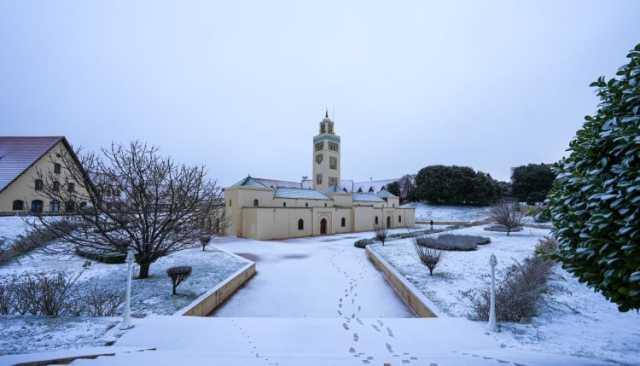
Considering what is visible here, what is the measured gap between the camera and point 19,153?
22469mm

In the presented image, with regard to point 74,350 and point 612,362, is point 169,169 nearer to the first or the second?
point 74,350

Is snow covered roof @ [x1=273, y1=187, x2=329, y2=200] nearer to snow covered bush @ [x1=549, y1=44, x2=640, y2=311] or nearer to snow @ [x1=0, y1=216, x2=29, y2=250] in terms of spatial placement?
snow @ [x1=0, y1=216, x2=29, y2=250]

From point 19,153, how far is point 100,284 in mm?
24541

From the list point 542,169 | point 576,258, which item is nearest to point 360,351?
point 576,258

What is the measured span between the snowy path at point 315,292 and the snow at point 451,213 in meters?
38.4

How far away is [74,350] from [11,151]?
102 ft

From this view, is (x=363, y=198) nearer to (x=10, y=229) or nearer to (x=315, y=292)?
(x=315, y=292)

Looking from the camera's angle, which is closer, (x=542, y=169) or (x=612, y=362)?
(x=612, y=362)

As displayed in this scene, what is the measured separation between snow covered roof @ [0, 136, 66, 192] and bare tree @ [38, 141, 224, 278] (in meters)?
18.5

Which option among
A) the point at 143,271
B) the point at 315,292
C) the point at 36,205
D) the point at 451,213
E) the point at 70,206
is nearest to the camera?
the point at 70,206

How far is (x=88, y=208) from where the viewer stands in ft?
29.8

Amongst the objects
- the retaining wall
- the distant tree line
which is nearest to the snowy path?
the retaining wall

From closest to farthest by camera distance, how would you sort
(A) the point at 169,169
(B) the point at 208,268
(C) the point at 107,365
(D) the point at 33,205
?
(C) the point at 107,365 < (A) the point at 169,169 < (B) the point at 208,268 < (D) the point at 33,205

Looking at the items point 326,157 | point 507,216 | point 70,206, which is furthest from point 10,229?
point 507,216
